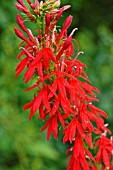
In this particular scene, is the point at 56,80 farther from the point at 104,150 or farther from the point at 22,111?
the point at 22,111

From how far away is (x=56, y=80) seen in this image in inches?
68.6

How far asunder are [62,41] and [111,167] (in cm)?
63

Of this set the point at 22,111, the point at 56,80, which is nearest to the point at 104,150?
the point at 56,80

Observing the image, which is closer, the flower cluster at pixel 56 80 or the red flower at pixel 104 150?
the flower cluster at pixel 56 80

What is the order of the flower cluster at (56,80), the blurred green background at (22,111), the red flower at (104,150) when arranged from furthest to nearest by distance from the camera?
the blurred green background at (22,111), the red flower at (104,150), the flower cluster at (56,80)

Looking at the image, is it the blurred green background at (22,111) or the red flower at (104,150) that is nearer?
the red flower at (104,150)

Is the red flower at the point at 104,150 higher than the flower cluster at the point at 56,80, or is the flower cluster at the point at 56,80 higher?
the flower cluster at the point at 56,80

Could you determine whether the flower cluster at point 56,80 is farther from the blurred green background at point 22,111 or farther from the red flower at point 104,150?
the blurred green background at point 22,111

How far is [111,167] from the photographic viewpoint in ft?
6.59

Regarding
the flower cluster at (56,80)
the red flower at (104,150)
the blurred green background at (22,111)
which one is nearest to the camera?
the flower cluster at (56,80)

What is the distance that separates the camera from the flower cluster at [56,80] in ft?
5.64

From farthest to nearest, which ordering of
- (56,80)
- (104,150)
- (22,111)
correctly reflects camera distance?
(22,111), (104,150), (56,80)

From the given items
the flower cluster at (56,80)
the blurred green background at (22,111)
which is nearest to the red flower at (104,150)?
the flower cluster at (56,80)

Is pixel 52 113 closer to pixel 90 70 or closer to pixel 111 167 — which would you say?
pixel 111 167
